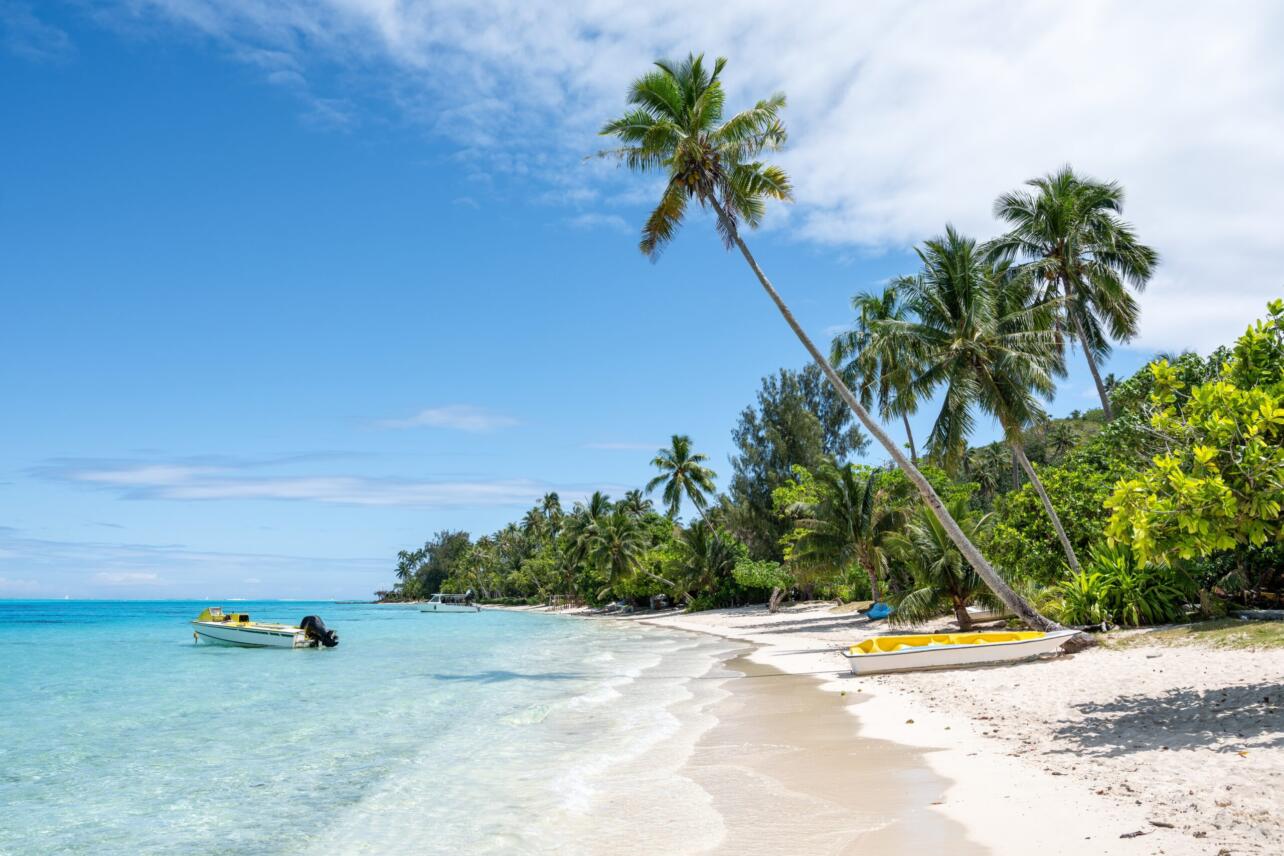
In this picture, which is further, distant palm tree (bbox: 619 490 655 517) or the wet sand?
distant palm tree (bbox: 619 490 655 517)

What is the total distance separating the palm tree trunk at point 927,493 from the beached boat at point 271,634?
23.2 metres

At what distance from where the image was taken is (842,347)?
3512 centimetres

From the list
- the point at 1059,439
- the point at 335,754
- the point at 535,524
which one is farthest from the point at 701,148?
the point at 535,524

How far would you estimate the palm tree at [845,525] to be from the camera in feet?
90.7

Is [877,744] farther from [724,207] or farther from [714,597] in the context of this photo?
→ [714,597]

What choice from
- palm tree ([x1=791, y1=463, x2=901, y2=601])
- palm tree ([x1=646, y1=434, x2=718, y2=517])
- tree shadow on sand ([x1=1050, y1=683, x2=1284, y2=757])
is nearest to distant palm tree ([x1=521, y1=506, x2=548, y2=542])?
palm tree ([x1=646, y1=434, x2=718, y2=517])

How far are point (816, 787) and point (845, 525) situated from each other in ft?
70.0

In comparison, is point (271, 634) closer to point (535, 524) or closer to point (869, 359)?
point (869, 359)

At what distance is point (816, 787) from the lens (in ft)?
23.8

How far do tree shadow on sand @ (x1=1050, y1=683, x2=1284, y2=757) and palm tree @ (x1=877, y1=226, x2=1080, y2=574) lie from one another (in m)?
9.61

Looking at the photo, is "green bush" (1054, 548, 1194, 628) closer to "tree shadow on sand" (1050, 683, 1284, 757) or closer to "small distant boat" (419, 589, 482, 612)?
"tree shadow on sand" (1050, 683, 1284, 757)

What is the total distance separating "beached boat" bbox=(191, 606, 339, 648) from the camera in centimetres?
3150

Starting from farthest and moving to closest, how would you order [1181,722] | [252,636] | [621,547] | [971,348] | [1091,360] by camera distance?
1. [621,547]
2. [252,636]
3. [1091,360]
4. [971,348]
5. [1181,722]

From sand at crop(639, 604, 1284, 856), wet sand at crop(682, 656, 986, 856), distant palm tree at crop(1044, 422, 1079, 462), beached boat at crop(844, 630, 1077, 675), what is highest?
distant palm tree at crop(1044, 422, 1079, 462)
